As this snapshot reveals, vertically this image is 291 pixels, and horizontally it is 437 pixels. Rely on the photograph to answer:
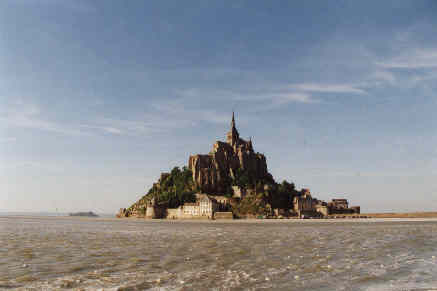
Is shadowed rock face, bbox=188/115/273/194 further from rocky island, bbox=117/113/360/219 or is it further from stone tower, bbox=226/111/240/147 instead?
stone tower, bbox=226/111/240/147

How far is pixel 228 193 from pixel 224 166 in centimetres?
1693

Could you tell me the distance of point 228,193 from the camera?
15925cm

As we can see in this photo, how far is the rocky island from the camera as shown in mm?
142125

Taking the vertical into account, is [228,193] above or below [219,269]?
above

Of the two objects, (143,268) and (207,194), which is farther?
(207,194)

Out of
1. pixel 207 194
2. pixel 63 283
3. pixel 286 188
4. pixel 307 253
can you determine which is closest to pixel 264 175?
pixel 286 188

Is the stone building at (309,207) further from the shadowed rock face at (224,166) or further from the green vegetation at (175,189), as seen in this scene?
the green vegetation at (175,189)

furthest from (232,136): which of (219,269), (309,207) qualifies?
(219,269)

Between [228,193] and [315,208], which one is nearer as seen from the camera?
[315,208]

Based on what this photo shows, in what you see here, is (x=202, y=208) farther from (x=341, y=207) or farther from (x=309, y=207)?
(x=341, y=207)

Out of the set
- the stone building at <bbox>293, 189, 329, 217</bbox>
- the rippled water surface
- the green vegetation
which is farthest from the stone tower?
the rippled water surface

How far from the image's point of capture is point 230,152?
17825 cm

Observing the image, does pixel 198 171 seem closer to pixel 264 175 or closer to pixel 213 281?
pixel 264 175

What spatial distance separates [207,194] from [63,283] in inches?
5775
